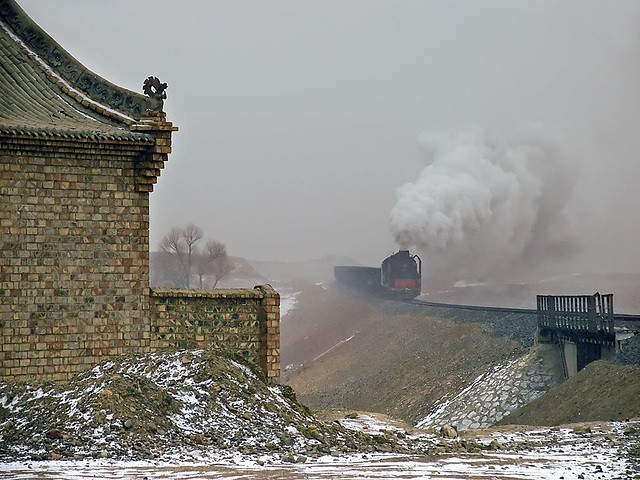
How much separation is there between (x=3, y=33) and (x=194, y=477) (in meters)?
11.3

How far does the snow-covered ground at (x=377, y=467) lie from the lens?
42.5 feet

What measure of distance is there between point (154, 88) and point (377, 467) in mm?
8434

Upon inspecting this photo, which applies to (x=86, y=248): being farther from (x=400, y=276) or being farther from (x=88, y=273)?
(x=400, y=276)

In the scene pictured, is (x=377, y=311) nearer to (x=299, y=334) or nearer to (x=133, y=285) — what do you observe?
(x=299, y=334)

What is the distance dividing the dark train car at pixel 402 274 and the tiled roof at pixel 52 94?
1887 inches

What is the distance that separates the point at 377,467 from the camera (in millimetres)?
14078

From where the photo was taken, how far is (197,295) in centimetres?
1820

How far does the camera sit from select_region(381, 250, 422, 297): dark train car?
6669 cm

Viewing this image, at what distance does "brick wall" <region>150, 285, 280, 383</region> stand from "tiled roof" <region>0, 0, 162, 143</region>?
301 centimetres

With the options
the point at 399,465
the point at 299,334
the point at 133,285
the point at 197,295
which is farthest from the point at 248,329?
the point at 299,334

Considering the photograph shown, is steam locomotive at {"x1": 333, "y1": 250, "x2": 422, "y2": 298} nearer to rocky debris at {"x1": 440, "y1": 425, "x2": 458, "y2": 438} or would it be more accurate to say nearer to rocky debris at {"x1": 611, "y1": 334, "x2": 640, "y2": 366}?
rocky debris at {"x1": 611, "y1": 334, "x2": 640, "y2": 366}

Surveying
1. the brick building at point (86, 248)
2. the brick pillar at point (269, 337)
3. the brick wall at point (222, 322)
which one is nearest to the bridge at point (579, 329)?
the brick pillar at point (269, 337)

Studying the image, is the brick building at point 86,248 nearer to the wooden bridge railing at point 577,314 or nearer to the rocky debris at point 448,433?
the rocky debris at point 448,433

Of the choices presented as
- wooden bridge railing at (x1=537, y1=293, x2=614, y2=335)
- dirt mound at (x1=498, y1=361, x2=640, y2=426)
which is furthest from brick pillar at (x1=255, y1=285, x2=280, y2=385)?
wooden bridge railing at (x1=537, y1=293, x2=614, y2=335)
